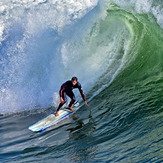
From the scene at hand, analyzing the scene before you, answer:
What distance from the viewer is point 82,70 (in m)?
8.77

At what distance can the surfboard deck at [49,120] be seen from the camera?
5595 millimetres

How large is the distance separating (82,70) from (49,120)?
3.32m

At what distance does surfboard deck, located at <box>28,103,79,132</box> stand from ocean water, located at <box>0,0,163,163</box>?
161 mm

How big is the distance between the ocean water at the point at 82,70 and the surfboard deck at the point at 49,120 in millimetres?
161

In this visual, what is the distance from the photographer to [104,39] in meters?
9.54

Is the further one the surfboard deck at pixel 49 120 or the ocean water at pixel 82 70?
the surfboard deck at pixel 49 120

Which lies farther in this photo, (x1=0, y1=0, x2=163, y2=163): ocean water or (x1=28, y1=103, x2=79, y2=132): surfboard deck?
(x1=28, y1=103, x2=79, y2=132): surfboard deck

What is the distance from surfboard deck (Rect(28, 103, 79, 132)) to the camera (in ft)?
18.4

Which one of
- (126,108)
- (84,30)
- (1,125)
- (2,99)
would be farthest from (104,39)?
(1,125)

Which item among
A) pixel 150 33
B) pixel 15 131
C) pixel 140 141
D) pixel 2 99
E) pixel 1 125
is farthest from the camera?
pixel 150 33

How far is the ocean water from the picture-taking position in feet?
16.3

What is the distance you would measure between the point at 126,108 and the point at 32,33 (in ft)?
19.3

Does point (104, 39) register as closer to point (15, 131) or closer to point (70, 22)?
point (70, 22)

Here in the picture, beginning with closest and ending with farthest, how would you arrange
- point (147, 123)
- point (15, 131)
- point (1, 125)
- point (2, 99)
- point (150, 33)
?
point (147, 123), point (15, 131), point (1, 125), point (2, 99), point (150, 33)
